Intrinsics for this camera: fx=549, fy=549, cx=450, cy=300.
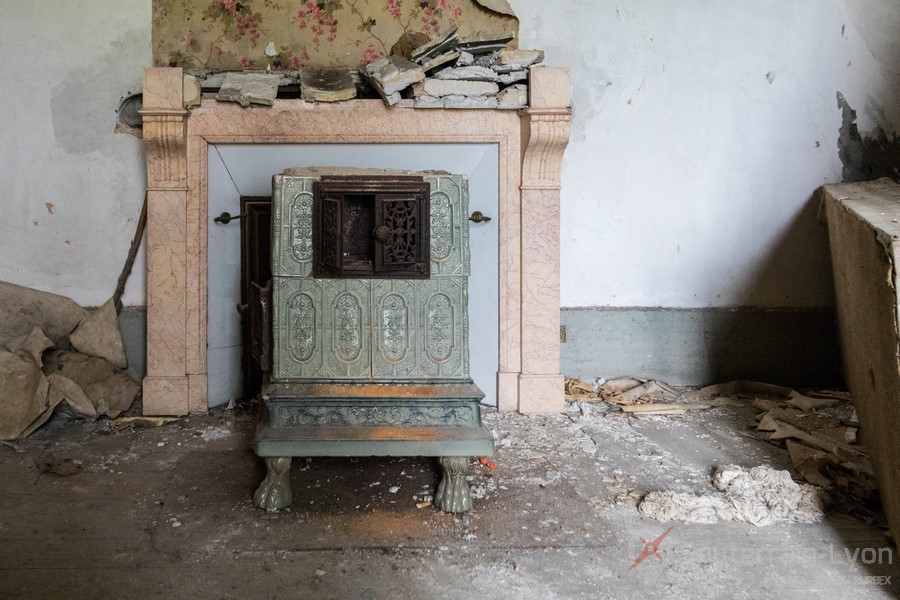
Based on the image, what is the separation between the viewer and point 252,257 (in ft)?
11.8

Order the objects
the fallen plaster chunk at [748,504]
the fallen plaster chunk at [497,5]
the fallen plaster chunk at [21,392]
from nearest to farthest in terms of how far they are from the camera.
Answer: the fallen plaster chunk at [748,504]
the fallen plaster chunk at [21,392]
the fallen plaster chunk at [497,5]

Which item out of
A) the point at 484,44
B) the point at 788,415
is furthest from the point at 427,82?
the point at 788,415

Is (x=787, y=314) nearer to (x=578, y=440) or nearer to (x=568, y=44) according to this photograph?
(x=578, y=440)

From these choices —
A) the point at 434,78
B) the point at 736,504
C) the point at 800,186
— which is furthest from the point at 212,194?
the point at 800,186

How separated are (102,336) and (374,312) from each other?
223 centimetres

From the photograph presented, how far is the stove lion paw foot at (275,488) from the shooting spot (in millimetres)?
2242

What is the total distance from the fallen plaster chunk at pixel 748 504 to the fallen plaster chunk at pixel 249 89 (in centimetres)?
305

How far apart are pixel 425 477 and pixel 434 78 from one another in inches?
92.8

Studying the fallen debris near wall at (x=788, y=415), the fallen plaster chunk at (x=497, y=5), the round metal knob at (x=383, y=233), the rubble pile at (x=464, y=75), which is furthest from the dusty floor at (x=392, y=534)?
the fallen plaster chunk at (x=497, y=5)

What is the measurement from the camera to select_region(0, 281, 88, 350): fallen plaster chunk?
3340 millimetres

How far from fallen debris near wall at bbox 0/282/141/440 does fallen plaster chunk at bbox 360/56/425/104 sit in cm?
223

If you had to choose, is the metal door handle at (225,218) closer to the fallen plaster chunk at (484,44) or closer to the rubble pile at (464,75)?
the rubble pile at (464,75)

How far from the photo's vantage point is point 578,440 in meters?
3.05

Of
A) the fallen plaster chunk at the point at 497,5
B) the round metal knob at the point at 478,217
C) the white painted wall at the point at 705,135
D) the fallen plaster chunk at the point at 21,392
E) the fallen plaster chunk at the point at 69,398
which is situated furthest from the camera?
the white painted wall at the point at 705,135
